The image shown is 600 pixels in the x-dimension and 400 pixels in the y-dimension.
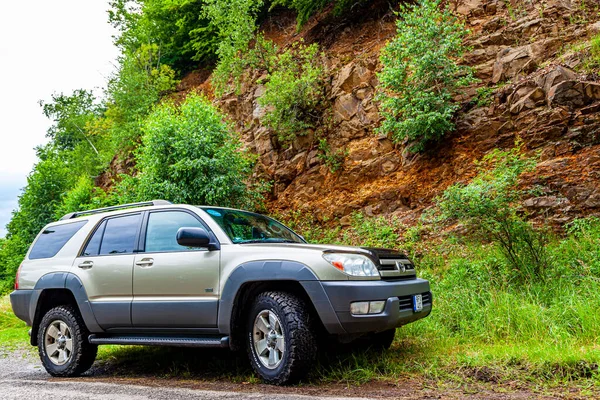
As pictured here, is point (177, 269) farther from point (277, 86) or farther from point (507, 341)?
point (277, 86)

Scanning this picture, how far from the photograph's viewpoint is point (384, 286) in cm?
489

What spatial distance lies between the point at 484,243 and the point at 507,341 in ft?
10.0

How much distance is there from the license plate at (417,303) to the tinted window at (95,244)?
4032 millimetres

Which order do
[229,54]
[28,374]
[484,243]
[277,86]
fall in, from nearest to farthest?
[28,374] < [484,243] < [277,86] < [229,54]

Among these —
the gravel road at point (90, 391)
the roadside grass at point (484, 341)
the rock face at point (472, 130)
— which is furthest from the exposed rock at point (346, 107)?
the gravel road at point (90, 391)

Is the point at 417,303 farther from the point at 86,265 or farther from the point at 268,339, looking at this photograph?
the point at 86,265

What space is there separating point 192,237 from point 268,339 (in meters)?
1.31

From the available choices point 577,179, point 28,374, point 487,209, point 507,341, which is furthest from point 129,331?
point 577,179

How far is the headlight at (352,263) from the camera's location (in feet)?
16.1

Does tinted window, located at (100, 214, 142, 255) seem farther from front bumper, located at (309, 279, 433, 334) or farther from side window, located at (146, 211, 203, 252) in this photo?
A: front bumper, located at (309, 279, 433, 334)

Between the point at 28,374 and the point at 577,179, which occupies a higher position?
the point at 577,179

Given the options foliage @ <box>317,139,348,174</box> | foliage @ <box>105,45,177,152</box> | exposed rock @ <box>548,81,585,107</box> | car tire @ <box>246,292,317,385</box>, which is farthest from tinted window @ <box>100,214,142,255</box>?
foliage @ <box>105,45,177,152</box>

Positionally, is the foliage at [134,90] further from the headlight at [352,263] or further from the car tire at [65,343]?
the headlight at [352,263]

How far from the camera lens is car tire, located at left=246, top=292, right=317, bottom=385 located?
4.77m
